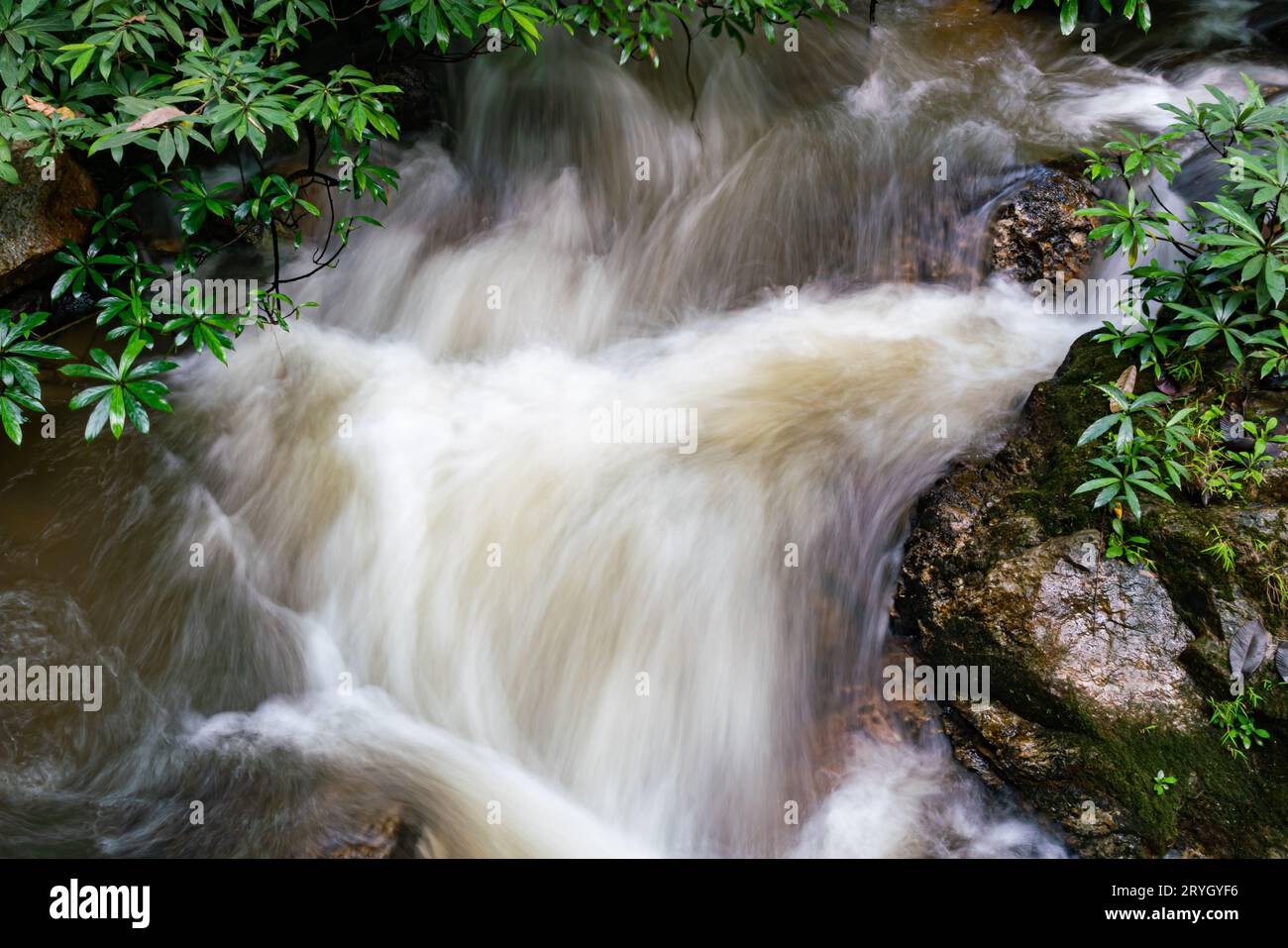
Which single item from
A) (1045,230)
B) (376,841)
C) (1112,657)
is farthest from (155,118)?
(1045,230)

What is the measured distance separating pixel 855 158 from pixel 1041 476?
2764 millimetres

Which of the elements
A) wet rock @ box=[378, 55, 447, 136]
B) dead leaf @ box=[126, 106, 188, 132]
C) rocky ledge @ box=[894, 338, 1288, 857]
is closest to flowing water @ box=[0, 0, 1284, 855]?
wet rock @ box=[378, 55, 447, 136]

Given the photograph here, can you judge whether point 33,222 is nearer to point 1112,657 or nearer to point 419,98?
point 419,98

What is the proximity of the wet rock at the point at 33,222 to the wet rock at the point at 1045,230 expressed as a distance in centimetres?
481

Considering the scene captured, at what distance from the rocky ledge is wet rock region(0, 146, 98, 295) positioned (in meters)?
4.34

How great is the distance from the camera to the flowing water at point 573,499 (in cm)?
360

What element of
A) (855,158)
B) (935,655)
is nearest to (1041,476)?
(935,655)

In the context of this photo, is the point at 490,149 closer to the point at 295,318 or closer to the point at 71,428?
the point at 295,318

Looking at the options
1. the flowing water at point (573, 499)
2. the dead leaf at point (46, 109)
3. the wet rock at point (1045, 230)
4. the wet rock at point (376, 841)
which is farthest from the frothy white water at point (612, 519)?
the dead leaf at point (46, 109)

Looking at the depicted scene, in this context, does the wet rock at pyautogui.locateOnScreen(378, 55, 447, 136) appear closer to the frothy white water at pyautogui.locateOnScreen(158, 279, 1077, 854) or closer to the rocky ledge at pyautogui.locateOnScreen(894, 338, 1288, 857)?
the frothy white water at pyautogui.locateOnScreen(158, 279, 1077, 854)

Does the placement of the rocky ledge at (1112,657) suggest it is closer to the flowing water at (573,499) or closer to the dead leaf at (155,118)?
the flowing water at (573,499)

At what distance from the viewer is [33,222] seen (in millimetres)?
4402

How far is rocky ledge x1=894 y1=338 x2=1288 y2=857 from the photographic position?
3160mm

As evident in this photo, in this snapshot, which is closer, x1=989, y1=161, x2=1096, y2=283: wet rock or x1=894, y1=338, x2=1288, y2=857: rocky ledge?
x1=894, y1=338, x2=1288, y2=857: rocky ledge
